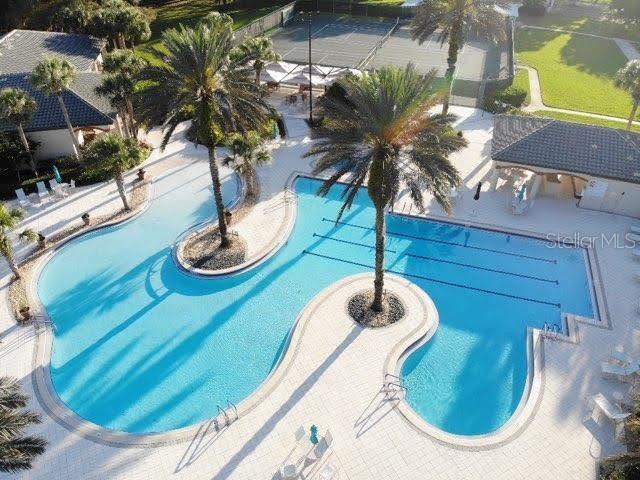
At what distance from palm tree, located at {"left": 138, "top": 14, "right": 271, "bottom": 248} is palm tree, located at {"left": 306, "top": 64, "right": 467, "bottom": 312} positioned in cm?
505

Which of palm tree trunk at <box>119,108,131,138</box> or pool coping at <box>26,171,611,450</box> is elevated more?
palm tree trunk at <box>119,108,131,138</box>

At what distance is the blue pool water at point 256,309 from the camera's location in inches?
730

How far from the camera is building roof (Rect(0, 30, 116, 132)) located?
106 feet

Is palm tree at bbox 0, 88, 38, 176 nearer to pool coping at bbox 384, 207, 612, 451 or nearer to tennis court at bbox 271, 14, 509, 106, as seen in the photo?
pool coping at bbox 384, 207, 612, 451

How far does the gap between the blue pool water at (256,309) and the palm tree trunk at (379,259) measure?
2817 millimetres

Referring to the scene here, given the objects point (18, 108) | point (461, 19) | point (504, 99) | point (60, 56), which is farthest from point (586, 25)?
point (18, 108)

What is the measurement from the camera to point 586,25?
212ft

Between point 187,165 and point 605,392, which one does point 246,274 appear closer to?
point 187,165

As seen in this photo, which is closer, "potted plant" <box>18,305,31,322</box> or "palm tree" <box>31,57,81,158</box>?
"potted plant" <box>18,305,31,322</box>

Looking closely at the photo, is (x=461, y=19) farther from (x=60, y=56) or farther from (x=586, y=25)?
(x=586, y=25)

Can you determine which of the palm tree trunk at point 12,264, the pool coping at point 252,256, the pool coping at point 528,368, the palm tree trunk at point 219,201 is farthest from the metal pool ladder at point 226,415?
the palm tree trunk at point 12,264

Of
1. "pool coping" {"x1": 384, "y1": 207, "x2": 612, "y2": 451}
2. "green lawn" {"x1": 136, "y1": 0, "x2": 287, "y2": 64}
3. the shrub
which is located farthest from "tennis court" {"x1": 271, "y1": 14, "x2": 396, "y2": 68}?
"pool coping" {"x1": 384, "y1": 207, "x2": 612, "y2": 451}

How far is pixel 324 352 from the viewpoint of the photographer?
19859 mm

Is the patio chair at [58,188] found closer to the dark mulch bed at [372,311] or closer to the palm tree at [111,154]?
Result: the palm tree at [111,154]
